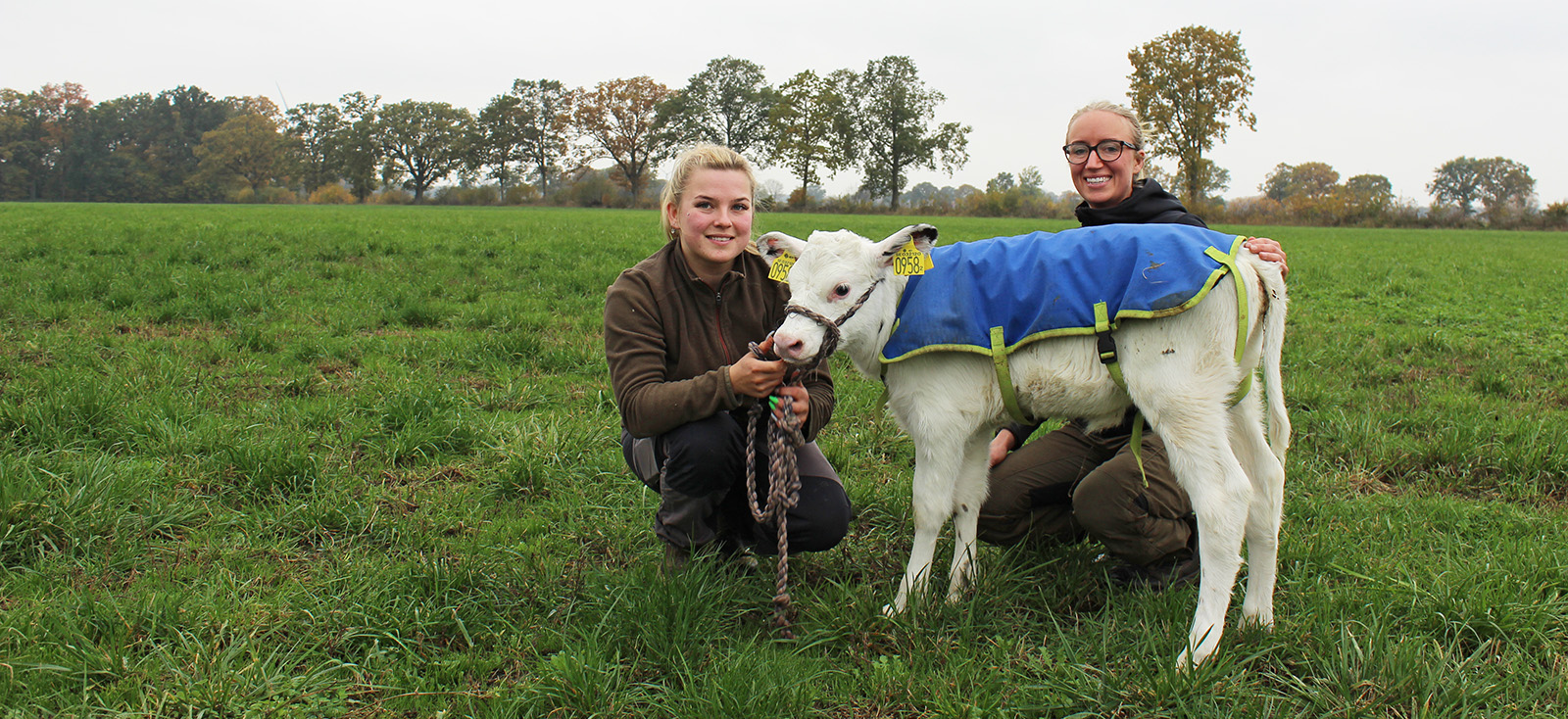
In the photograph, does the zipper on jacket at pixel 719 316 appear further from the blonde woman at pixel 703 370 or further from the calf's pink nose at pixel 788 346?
the calf's pink nose at pixel 788 346

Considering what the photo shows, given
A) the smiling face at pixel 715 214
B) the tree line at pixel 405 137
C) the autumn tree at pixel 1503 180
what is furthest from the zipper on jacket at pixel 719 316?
the autumn tree at pixel 1503 180

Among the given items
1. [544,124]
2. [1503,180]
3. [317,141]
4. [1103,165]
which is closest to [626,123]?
[544,124]

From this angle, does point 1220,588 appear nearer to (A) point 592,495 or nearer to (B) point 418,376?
(A) point 592,495

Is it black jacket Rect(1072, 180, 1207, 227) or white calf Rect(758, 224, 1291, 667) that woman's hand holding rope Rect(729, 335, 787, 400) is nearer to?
A: white calf Rect(758, 224, 1291, 667)

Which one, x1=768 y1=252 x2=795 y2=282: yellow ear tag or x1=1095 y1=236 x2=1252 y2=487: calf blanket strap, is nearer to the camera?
x1=1095 y1=236 x2=1252 y2=487: calf blanket strap

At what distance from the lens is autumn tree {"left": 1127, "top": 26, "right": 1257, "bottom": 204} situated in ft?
178

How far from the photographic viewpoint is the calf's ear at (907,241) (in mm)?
3291

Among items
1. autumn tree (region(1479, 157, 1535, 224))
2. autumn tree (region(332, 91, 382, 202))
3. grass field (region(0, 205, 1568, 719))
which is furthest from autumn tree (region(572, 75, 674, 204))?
autumn tree (region(1479, 157, 1535, 224))

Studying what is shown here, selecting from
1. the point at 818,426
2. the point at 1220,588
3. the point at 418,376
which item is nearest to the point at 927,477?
the point at 818,426

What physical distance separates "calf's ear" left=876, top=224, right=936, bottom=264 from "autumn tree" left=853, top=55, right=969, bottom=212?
67303 millimetres

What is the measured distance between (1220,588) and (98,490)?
473 cm

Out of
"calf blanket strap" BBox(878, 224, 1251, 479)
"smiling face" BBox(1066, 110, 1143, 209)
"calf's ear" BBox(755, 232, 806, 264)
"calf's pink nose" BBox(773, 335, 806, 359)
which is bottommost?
"calf's pink nose" BBox(773, 335, 806, 359)

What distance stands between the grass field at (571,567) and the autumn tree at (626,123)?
77.9 meters

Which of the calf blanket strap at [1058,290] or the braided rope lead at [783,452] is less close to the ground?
the calf blanket strap at [1058,290]
